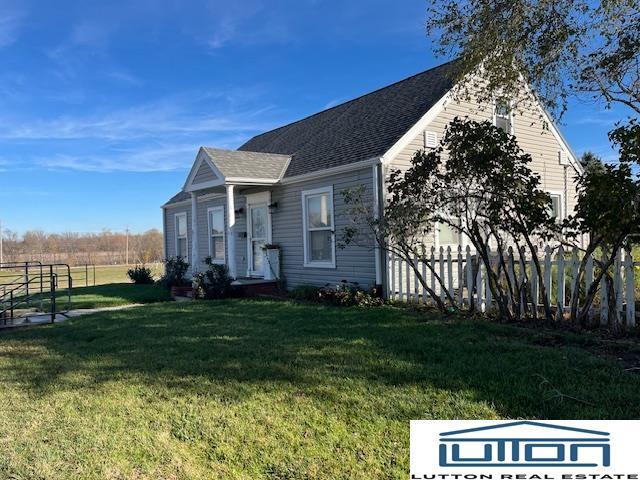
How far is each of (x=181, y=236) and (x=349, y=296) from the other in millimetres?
11216

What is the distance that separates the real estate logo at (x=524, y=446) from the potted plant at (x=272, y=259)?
31.7ft

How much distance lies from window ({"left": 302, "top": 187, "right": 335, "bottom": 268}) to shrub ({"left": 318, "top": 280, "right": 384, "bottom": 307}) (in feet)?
3.23

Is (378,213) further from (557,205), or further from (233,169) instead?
(557,205)

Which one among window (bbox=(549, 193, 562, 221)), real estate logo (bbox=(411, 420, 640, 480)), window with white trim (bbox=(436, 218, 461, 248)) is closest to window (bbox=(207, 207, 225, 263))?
window with white trim (bbox=(436, 218, 461, 248))

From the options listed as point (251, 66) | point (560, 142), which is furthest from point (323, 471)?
point (251, 66)

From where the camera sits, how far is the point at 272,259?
1255cm

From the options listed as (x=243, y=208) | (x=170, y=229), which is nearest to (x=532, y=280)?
(x=243, y=208)

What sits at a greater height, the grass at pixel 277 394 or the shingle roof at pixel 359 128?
the shingle roof at pixel 359 128

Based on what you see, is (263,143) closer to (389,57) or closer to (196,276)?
(389,57)

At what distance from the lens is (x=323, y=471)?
2725 mm

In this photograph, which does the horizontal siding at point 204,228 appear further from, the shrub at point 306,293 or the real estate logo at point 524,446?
the real estate logo at point 524,446

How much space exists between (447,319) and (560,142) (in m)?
8.45

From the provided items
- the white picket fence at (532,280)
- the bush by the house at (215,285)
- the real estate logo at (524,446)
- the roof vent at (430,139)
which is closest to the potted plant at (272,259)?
the bush by the house at (215,285)

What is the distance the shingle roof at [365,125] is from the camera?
10.3 meters
